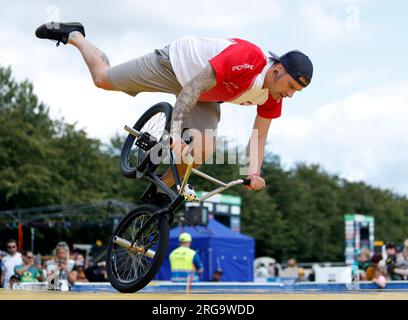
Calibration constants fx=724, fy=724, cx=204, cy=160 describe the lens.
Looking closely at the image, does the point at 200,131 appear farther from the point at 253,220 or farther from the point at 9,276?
the point at 253,220

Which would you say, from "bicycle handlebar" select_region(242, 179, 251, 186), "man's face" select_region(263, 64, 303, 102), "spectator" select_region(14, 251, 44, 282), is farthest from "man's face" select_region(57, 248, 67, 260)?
"man's face" select_region(263, 64, 303, 102)

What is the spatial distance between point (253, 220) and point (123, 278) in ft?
194

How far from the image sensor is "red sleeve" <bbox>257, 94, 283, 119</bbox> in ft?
22.2

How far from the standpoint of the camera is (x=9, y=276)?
14.7 m

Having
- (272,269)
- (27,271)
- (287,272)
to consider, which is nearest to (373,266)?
(27,271)

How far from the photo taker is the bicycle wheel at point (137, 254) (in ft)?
20.0

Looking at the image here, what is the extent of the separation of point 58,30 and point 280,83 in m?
2.54

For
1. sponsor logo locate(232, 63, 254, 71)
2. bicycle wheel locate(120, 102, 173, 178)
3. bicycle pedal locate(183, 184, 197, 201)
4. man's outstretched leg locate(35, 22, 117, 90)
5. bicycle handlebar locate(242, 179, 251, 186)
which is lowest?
bicycle pedal locate(183, 184, 197, 201)

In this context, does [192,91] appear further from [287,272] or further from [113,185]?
[113,185]

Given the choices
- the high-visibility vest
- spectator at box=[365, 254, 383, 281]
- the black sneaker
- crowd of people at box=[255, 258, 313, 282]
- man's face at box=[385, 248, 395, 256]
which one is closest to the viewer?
the black sneaker

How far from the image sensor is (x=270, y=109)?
686 centimetres

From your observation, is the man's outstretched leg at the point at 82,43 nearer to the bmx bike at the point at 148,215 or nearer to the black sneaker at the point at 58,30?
the black sneaker at the point at 58,30

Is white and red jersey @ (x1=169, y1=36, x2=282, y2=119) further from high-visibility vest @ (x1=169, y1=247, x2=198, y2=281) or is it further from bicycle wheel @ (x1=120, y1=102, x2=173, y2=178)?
high-visibility vest @ (x1=169, y1=247, x2=198, y2=281)
